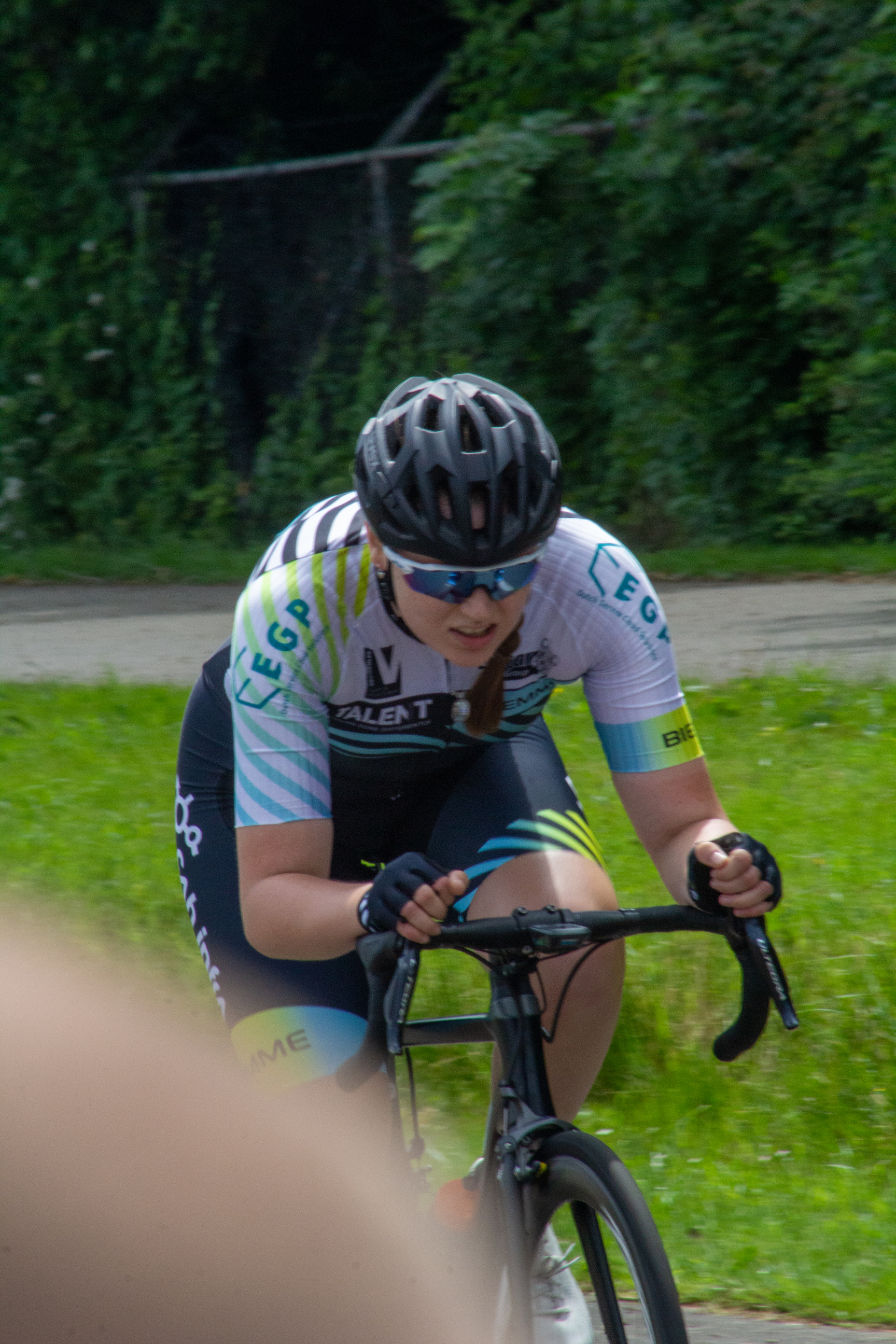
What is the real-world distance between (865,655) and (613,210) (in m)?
5.95

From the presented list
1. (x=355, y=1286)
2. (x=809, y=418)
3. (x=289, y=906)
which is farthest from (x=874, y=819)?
(x=809, y=418)

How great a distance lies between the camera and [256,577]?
2832 millimetres

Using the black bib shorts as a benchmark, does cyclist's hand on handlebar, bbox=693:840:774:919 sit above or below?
above

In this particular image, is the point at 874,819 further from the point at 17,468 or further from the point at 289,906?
the point at 17,468

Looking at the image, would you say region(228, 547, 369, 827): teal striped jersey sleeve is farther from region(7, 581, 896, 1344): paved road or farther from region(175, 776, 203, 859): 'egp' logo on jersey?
region(7, 581, 896, 1344): paved road

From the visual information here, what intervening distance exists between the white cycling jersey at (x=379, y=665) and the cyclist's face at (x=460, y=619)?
0.17 metres

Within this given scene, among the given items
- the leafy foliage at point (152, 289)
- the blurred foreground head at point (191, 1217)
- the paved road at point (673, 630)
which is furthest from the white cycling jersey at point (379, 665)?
the leafy foliage at point (152, 289)

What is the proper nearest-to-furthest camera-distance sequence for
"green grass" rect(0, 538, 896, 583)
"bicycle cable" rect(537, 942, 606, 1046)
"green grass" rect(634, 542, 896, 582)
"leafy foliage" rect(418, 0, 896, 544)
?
"bicycle cable" rect(537, 942, 606, 1046)
"green grass" rect(634, 542, 896, 582)
"green grass" rect(0, 538, 896, 583)
"leafy foliage" rect(418, 0, 896, 544)

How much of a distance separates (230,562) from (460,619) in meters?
9.81

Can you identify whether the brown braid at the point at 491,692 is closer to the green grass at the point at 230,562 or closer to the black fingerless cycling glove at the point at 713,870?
the black fingerless cycling glove at the point at 713,870

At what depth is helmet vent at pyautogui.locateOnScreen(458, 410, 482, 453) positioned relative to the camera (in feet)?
8.23

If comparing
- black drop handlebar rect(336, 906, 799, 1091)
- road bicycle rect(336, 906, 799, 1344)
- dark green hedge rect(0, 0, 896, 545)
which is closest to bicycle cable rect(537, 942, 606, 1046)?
road bicycle rect(336, 906, 799, 1344)

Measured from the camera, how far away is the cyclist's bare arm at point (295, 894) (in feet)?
8.13

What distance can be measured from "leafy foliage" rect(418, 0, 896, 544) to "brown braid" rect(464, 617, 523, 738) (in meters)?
8.32
